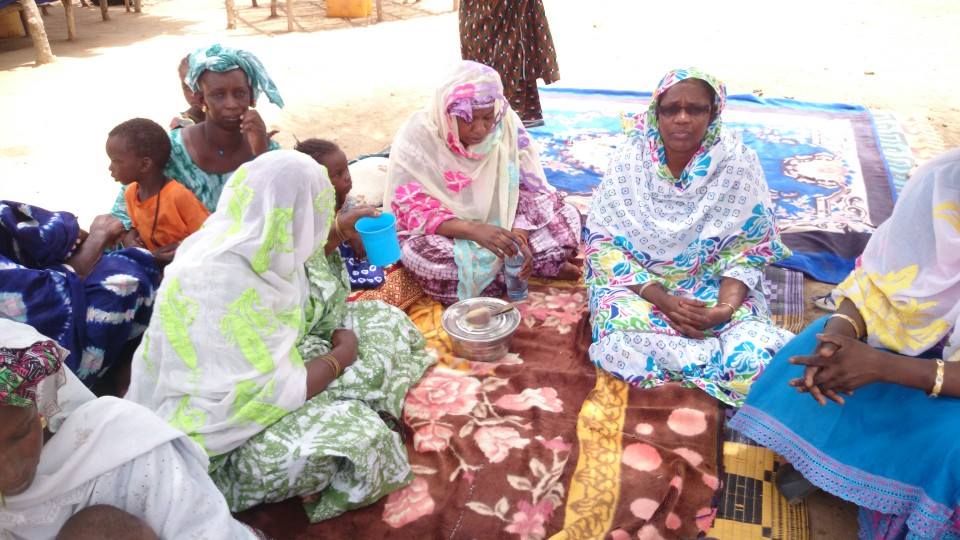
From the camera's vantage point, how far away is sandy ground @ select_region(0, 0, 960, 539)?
5598 millimetres

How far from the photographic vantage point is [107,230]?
282cm

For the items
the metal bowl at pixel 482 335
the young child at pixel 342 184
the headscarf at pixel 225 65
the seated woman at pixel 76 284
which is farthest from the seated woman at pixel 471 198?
the seated woman at pixel 76 284

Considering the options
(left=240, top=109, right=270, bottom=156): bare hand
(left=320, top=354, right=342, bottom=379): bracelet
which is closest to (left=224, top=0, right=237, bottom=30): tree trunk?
(left=240, top=109, right=270, bottom=156): bare hand

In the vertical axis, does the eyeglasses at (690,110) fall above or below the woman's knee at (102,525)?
above

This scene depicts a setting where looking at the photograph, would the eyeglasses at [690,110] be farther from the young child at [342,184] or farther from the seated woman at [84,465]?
the seated woman at [84,465]

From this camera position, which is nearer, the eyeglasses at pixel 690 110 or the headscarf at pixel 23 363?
the headscarf at pixel 23 363

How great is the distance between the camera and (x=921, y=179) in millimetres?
2094

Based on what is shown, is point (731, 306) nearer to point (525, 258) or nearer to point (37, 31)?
point (525, 258)

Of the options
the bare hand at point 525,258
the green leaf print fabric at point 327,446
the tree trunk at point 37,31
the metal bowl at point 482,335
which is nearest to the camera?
the green leaf print fabric at point 327,446

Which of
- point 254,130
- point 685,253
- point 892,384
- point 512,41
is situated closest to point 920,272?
point 892,384

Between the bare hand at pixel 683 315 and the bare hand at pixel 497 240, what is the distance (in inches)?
29.6

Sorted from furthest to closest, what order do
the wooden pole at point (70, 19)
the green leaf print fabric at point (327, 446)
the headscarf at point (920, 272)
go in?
the wooden pole at point (70, 19) < the green leaf print fabric at point (327, 446) < the headscarf at point (920, 272)

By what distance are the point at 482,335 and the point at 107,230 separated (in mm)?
1602

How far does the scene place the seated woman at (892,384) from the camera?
1885 mm
